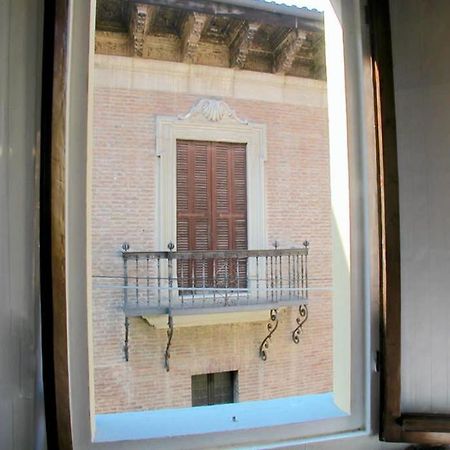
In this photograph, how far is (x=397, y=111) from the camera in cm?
105

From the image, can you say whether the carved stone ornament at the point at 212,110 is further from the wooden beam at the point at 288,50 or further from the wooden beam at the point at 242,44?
the wooden beam at the point at 288,50

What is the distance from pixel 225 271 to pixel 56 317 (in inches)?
169

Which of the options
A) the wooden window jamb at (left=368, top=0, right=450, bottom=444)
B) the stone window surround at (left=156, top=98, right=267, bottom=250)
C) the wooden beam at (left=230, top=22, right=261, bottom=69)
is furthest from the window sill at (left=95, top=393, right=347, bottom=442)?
the wooden beam at (left=230, top=22, right=261, bottom=69)

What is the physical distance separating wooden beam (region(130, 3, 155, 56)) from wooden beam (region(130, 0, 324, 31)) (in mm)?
109

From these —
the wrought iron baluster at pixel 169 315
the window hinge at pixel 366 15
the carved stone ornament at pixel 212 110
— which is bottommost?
the wrought iron baluster at pixel 169 315

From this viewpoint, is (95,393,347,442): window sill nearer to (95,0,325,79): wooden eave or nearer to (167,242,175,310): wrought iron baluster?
(167,242,175,310): wrought iron baluster

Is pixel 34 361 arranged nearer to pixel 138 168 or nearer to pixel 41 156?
pixel 41 156

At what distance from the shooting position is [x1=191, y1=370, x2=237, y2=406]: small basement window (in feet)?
17.1

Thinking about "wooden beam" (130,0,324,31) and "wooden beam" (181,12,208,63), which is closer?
"wooden beam" (130,0,324,31)

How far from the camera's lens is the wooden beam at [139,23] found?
14.0 feet

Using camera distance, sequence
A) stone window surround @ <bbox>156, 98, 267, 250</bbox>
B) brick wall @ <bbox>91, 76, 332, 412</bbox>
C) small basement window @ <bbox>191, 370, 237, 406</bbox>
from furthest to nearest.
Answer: small basement window @ <bbox>191, 370, 237, 406</bbox>, stone window surround @ <bbox>156, 98, 267, 250</bbox>, brick wall @ <bbox>91, 76, 332, 412</bbox>

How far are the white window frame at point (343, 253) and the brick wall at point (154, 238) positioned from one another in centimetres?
385

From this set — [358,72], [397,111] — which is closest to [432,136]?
[397,111]

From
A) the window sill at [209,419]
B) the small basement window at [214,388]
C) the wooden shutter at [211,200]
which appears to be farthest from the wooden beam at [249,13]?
the small basement window at [214,388]
